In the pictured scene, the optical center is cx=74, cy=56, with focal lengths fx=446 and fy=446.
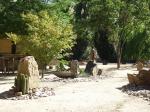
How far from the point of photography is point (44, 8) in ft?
85.6

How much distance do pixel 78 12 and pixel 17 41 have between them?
736 inches

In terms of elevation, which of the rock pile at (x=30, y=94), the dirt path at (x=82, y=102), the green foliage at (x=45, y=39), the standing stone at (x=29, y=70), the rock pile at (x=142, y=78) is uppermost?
the green foliage at (x=45, y=39)

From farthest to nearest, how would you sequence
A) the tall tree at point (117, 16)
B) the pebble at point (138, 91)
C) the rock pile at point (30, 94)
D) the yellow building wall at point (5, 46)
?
1. the yellow building wall at point (5, 46)
2. the tall tree at point (117, 16)
3. the pebble at point (138, 91)
4. the rock pile at point (30, 94)

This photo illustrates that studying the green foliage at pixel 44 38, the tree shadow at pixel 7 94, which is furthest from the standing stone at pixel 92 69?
the tree shadow at pixel 7 94

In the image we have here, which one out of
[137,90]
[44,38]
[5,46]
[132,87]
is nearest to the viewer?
[137,90]

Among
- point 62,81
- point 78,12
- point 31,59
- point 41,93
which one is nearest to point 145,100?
point 41,93

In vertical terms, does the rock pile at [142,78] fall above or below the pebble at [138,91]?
above

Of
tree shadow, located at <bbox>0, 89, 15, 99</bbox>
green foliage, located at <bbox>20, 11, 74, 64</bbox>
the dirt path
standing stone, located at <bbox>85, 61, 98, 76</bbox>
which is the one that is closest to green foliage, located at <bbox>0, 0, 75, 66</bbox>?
green foliage, located at <bbox>20, 11, 74, 64</bbox>

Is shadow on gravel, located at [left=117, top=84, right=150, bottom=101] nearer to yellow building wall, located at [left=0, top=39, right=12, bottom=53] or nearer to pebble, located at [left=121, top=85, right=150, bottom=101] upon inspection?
pebble, located at [left=121, top=85, right=150, bottom=101]

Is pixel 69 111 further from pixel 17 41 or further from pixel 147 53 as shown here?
pixel 147 53

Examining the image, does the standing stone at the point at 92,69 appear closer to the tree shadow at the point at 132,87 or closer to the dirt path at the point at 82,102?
the tree shadow at the point at 132,87

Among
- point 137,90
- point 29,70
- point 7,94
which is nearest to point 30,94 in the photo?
point 7,94

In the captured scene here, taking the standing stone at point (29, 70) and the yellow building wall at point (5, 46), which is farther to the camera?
the yellow building wall at point (5, 46)

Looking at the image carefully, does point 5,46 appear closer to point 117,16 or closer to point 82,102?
point 117,16
